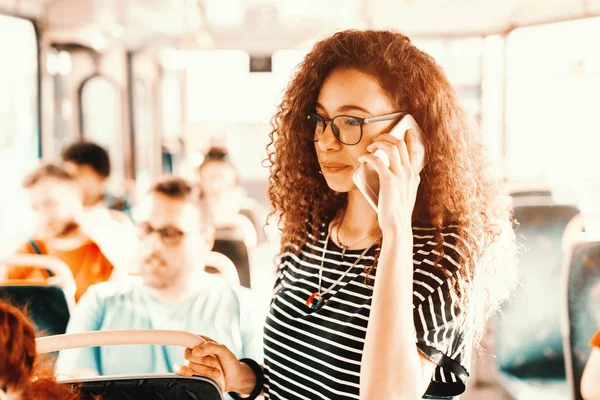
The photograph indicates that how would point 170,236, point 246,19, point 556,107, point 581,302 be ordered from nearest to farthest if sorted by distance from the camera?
point 581,302
point 170,236
point 556,107
point 246,19

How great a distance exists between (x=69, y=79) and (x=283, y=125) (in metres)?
4.43

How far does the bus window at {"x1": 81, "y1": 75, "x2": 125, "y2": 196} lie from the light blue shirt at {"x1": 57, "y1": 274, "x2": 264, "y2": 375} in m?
3.60

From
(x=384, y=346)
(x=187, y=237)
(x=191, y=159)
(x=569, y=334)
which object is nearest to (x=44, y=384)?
(x=384, y=346)

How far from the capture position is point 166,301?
2104 millimetres

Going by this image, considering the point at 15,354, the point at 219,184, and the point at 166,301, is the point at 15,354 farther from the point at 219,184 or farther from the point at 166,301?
the point at 219,184

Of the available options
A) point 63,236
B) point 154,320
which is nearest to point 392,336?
point 154,320

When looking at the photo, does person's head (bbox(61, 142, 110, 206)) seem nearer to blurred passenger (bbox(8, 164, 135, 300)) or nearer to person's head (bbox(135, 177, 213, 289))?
blurred passenger (bbox(8, 164, 135, 300))

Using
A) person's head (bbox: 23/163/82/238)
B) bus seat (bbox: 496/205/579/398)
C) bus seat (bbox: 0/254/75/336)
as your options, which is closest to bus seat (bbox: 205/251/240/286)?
bus seat (bbox: 0/254/75/336)

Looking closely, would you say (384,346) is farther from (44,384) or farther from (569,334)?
(569,334)

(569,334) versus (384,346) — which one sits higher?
(384,346)

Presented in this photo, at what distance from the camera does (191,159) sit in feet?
19.0

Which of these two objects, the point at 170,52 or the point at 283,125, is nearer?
the point at 283,125

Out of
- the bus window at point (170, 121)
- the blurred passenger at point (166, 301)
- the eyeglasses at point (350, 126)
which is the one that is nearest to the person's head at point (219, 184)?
the blurred passenger at point (166, 301)

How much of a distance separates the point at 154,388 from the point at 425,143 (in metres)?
0.68
